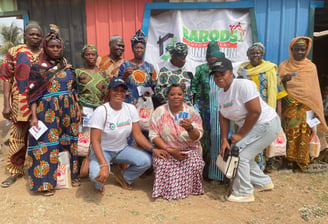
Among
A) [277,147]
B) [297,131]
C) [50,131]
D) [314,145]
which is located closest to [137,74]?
[50,131]

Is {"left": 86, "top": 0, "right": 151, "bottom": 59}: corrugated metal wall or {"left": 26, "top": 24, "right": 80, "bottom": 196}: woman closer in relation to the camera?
{"left": 26, "top": 24, "right": 80, "bottom": 196}: woman

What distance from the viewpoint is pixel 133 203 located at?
2.88m

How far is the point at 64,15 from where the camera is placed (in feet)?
16.3

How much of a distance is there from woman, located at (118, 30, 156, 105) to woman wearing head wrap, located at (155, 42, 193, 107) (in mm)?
167

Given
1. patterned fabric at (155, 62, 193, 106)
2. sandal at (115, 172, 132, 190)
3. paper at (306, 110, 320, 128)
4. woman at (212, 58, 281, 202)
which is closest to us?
woman at (212, 58, 281, 202)

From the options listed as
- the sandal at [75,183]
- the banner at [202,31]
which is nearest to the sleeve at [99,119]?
the sandal at [75,183]

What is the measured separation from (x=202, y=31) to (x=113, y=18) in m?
1.75

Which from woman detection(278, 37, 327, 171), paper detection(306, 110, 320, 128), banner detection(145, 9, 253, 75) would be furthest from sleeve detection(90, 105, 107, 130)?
paper detection(306, 110, 320, 128)

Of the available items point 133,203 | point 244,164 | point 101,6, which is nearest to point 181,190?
point 133,203

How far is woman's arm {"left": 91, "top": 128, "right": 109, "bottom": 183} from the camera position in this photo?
2809mm

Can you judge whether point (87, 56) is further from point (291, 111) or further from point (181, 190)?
point (291, 111)

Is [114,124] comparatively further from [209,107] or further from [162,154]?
[209,107]

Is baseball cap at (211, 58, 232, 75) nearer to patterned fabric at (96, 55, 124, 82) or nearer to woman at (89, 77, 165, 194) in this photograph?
woman at (89, 77, 165, 194)

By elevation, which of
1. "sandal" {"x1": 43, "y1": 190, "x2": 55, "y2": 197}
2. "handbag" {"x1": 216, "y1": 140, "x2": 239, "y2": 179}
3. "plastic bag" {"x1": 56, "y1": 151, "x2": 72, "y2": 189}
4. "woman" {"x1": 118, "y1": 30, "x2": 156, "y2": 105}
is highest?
"woman" {"x1": 118, "y1": 30, "x2": 156, "y2": 105}
